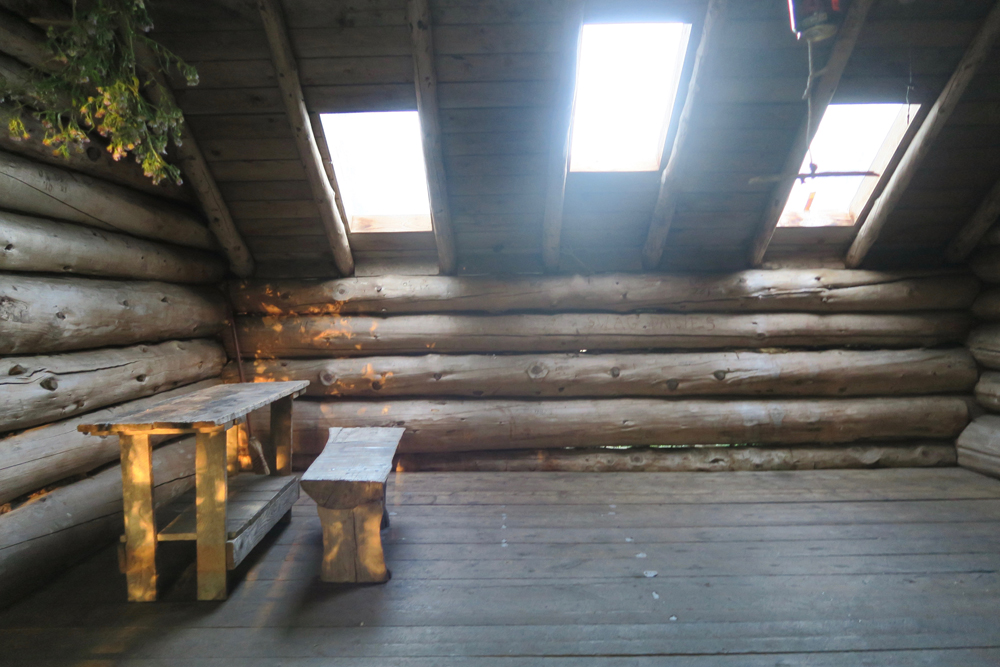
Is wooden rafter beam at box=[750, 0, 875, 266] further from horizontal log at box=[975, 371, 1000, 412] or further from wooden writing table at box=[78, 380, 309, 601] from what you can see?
wooden writing table at box=[78, 380, 309, 601]

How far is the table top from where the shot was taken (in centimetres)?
230

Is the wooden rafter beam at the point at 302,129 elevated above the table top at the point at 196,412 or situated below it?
above

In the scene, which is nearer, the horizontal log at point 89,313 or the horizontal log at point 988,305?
the horizontal log at point 89,313

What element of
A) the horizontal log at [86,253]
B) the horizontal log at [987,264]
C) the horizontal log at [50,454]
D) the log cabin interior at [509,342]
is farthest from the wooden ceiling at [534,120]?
the horizontal log at [50,454]

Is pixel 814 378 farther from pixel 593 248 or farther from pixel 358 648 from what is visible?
pixel 358 648

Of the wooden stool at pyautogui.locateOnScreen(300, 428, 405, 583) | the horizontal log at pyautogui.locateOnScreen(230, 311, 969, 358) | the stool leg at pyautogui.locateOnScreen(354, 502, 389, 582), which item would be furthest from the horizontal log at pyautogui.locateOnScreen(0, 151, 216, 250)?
the stool leg at pyautogui.locateOnScreen(354, 502, 389, 582)

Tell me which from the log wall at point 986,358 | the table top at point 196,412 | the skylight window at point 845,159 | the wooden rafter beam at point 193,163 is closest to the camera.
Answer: the table top at point 196,412

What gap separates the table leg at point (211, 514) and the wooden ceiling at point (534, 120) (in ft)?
7.25

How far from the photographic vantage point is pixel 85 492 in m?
2.87

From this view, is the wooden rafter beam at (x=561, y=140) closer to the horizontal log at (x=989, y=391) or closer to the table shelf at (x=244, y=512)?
the table shelf at (x=244, y=512)

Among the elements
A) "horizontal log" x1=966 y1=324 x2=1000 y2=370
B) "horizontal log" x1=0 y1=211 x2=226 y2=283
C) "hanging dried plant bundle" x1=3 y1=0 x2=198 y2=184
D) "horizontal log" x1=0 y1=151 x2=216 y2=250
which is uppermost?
"hanging dried plant bundle" x1=3 y1=0 x2=198 y2=184

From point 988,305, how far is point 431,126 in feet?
16.6

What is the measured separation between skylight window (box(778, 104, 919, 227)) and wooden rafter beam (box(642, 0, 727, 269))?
0.85 m

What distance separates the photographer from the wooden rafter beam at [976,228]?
400 centimetres
